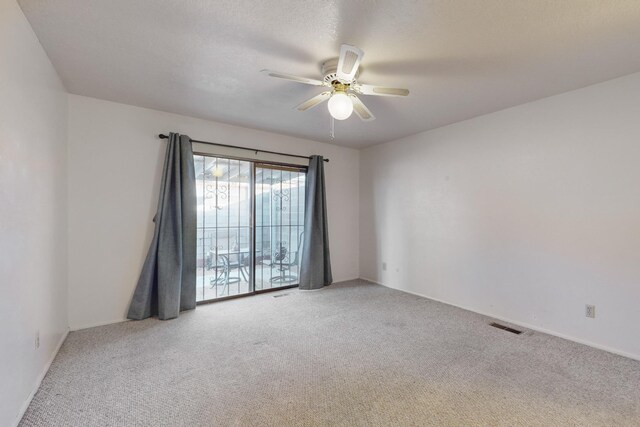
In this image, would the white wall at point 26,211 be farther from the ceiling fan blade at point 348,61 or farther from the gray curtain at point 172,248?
the ceiling fan blade at point 348,61

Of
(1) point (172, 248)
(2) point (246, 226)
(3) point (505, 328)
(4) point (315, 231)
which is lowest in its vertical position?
(3) point (505, 328)

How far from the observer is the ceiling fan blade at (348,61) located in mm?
1779

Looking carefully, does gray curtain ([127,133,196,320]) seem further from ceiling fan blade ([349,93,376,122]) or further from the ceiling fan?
ceiling fan blade ([349,93,376,122])

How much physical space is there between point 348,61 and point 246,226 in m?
2.85

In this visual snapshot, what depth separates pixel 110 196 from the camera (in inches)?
124

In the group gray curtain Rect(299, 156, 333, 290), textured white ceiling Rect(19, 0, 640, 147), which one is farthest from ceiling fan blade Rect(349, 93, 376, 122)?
gray curtain Rect(299, 156, 333, 290)

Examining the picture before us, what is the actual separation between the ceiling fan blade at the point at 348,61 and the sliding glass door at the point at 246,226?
94.7 inches

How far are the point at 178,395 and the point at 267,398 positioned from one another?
601mm

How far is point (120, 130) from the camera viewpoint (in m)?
3.21

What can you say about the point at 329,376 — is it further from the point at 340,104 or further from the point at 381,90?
the point at 381,90

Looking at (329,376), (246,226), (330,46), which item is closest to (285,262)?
(246,226)

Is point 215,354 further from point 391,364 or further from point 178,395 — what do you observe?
point 391,364

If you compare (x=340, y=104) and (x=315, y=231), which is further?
(x=315, y=231)

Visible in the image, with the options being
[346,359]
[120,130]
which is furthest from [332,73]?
[120,130]
